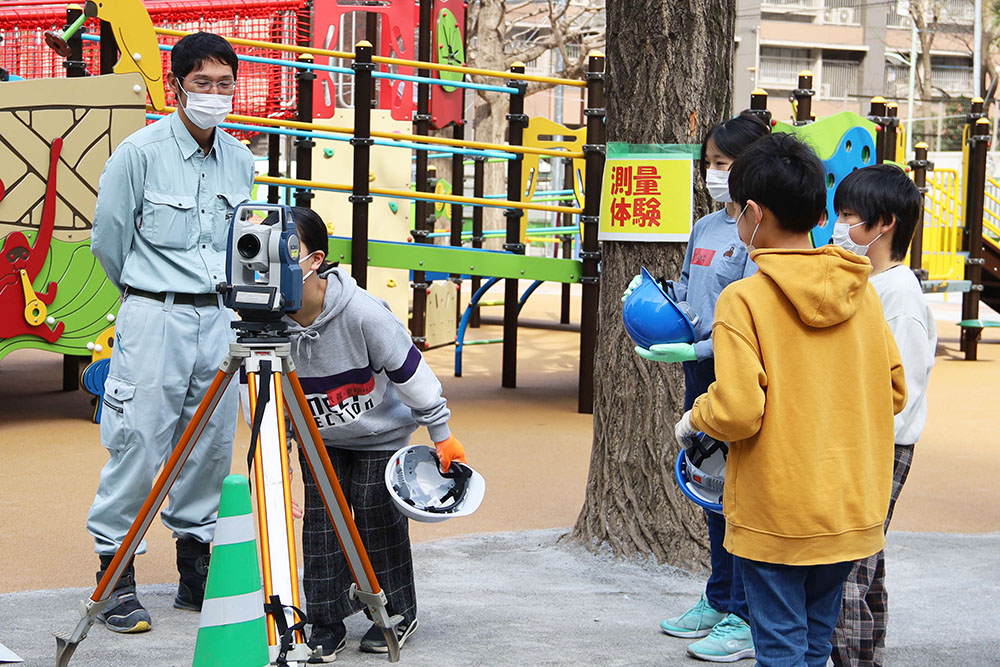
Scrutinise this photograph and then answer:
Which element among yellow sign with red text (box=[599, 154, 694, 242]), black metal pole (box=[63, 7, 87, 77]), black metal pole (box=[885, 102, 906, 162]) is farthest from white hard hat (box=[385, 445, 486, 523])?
black metal pole (box=[885, 102, 906, 162])

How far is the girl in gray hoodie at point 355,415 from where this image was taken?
10.8 ft

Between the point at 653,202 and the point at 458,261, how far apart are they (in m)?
3.53

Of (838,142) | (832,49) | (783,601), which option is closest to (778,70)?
(832,49)

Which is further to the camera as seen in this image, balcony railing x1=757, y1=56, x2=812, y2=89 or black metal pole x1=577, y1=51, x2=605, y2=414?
balcony railing x1=757, y1=56, x2=812, y2=89

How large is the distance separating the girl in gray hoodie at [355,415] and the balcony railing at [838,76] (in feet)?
161

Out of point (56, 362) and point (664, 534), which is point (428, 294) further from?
point (664, 534)

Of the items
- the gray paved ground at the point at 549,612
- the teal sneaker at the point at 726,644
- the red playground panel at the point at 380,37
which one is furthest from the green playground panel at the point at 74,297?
the red playground panel at the point at 380,37

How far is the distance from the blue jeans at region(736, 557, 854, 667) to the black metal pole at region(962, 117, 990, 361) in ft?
33.6

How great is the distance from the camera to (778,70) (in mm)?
48688

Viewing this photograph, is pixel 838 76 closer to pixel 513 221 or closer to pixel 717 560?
pixel 513 221

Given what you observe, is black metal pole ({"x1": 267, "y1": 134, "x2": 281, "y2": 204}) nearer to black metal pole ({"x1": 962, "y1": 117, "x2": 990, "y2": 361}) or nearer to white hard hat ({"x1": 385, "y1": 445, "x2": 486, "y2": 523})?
white hard hat ({"x1": 385, "y1": 445, "x2": 486, "y2": 523})

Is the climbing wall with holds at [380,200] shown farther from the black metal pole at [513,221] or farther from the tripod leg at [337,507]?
the tripod leg at [337,507]

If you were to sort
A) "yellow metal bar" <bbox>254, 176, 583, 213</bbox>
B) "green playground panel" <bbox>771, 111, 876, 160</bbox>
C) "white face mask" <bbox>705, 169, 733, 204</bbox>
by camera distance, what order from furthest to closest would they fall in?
"green playground panel" <bbox>771, 111, 876, 160</bbox> → "yellow metal bar" <bbox>254, 176, 583, 213</bbox> → "white face mask" <bbox>705, 169, 733, 204</bbox>

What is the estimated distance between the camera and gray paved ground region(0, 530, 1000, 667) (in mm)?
3395
